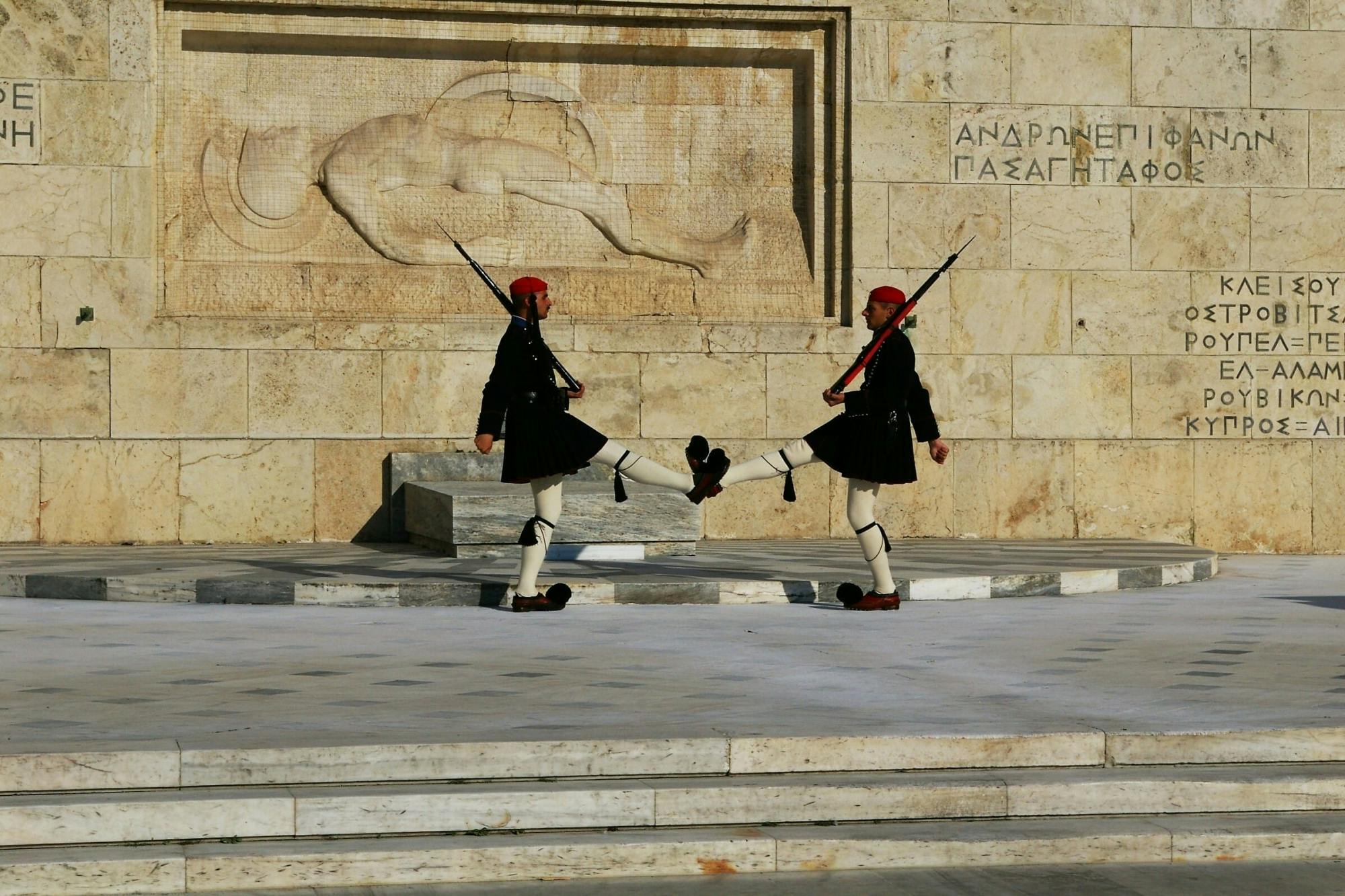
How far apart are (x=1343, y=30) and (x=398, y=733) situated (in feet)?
38.7

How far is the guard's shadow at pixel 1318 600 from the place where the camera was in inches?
410

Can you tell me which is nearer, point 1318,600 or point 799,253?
point 1318,600

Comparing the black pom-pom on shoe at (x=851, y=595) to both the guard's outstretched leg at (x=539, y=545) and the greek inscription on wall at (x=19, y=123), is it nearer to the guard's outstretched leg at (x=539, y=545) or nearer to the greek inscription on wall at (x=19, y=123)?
the guard's outstretched leg at (x=539, y=545)

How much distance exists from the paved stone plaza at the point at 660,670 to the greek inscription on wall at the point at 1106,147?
15.9 ft

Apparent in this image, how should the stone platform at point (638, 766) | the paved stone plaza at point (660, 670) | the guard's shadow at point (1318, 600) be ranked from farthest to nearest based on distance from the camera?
the guard's shadow at point (1318, 600) < the paved stone plaza at point (660, 670) < the stone platform at point (638, 766)

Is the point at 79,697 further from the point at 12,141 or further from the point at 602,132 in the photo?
the point at 602,132

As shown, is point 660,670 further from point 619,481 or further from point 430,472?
point 430,472

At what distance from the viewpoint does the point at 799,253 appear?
14938 mm

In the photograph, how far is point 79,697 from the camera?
6727 millimetres

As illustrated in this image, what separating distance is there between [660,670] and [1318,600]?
194 inches

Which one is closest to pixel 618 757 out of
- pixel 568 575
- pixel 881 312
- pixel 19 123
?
pixel 881 312

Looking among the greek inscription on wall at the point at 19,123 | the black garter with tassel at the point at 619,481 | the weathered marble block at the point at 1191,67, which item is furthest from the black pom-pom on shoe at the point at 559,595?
the weathered marble block at the point at 1191,67

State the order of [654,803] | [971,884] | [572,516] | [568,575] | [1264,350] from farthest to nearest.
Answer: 1. [1264,350]
2. [572,516]
3. [568,575]
4. [654,803]
5. [971,884]

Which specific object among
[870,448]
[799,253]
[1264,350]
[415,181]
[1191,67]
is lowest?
[870,448]
